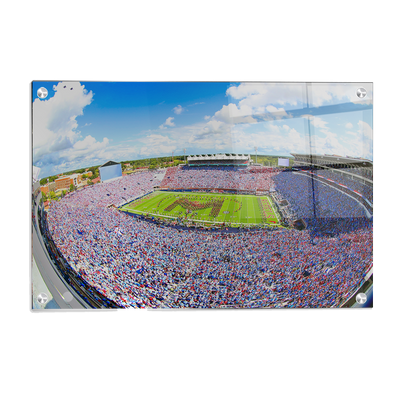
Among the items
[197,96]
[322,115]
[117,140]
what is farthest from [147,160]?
[322,115]

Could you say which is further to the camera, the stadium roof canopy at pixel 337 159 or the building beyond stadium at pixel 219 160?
the building beyond stadium at pixel 219 160

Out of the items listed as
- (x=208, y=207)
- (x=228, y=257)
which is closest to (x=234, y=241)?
(x=228, y=257)

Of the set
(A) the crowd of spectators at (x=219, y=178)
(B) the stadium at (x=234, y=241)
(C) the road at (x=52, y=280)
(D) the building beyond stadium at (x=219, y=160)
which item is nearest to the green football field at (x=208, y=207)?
(B) the stadium at (x=234, y=241)

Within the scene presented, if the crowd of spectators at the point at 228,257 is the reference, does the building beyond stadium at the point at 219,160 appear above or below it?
above

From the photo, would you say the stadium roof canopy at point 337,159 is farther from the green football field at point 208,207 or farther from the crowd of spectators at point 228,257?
the green football field at point 208,207

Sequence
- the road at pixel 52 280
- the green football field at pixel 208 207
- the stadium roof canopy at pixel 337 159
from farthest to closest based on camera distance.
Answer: the green football field at pixel 208 207 < the stadium roof canopy at pixel 337 159 < the road at pixel 52 280

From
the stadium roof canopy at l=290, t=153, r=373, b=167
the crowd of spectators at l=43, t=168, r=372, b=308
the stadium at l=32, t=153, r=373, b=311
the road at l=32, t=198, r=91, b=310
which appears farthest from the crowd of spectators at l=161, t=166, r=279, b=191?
the road at l=32, t=198, r=91, b=310

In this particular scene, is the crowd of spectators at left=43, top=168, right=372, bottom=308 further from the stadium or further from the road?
the road

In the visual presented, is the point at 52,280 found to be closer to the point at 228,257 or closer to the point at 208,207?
the point at 208,207
